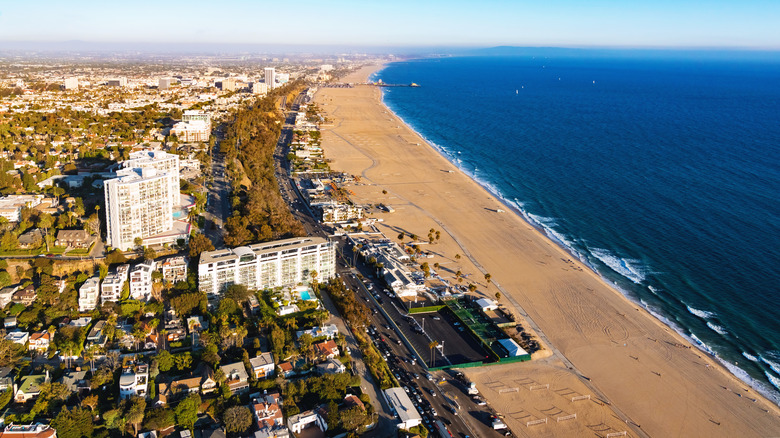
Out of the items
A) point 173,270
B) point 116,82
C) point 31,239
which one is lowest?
point 173,270

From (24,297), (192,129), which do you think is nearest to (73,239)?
(24,297)

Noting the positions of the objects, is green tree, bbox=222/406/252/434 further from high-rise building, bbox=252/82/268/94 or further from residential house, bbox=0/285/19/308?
high-rise building, bbox=252/82/268/94

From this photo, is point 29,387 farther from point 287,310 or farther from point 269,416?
point 287,310

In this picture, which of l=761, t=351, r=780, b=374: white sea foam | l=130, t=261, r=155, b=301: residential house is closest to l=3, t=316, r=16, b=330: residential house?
l=130, t=261, r=155, b=301: residential house

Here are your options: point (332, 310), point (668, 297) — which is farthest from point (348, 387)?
point (668, 297)

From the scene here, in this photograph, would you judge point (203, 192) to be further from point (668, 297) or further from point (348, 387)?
point (668, 297)

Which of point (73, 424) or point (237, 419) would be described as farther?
point (237, 419)
